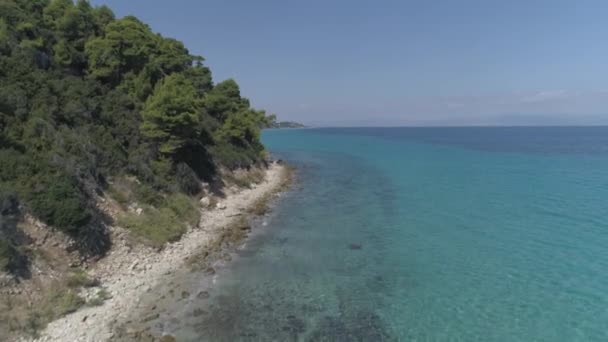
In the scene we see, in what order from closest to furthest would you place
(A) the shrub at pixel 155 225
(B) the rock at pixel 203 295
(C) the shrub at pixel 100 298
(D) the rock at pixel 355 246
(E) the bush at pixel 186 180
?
(C) the shrub at pixel 100 298
(B) the rock at pixel 203 295
(A) the shrub at pixel 155 225
(D) the rock at pixel 355 246
(E) the bush at pixel 186 180

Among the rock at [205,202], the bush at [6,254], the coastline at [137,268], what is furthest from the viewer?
the rock at [205,202]

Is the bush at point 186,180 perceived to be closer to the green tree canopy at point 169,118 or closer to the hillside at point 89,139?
the hillside at point 89,139

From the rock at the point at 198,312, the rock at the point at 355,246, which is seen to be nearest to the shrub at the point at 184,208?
the rock at the point at 198,312

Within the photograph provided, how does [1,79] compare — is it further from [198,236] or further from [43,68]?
[198,236]

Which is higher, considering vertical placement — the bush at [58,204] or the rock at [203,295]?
the bush at [58,204]

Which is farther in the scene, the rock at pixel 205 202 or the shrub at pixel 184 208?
the rock at pixel 205 202

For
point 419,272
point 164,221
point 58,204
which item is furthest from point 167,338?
point 419,272

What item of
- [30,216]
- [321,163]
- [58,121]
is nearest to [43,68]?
[58,121]

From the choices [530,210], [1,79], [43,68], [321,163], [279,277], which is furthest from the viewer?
[321,163]
